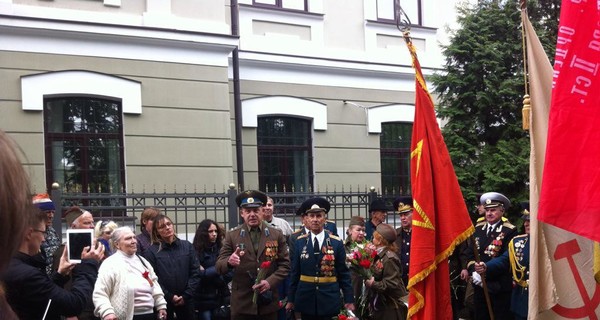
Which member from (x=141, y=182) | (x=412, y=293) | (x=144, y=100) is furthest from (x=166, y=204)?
(x=412, y=293)

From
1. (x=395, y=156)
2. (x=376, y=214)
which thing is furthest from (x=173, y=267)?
(x=395, y=156)

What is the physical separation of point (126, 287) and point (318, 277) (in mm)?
2530

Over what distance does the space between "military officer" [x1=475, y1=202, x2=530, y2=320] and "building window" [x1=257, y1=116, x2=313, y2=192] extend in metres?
5.64

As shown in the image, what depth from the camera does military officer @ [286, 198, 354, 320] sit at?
8.54 metres

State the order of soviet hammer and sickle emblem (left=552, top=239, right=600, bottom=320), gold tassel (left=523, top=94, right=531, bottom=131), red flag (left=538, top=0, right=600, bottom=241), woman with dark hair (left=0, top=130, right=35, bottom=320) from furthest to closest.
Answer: gold tassel (left=523, top=94, right=531, bottom=131) → soviet hammer and sickle emblem (left=552, top=239, right=600, bottom=320) → red flag (left=538, top=0, right=600, bottom=241) → woman with dark hair (left=0, top=130, right=35, bottom=320)

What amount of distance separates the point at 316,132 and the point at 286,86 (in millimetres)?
1076

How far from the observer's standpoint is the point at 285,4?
46.4 feet

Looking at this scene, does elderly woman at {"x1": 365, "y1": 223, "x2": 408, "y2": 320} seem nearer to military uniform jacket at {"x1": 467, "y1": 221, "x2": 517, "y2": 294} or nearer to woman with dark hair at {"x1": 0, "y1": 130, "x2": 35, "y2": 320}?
military uniform jacket at {"x1": 467, "y1": 221, "x2": 517, "y2": 294}

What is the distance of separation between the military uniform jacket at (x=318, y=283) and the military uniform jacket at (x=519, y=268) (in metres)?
1.71

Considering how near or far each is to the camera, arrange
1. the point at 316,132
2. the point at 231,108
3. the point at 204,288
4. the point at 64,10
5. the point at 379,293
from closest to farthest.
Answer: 1. the point at 379,293
2. the point at 204,288
3. the point at 64,10
4. the point at 231,108
5. the point at 316,132

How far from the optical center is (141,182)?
39.3 feet

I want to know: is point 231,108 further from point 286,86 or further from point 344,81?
point 344,81

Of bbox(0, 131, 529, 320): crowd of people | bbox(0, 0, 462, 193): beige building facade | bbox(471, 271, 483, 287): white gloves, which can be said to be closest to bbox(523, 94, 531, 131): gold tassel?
bbox(0, 131, 529, 320): crowd of people

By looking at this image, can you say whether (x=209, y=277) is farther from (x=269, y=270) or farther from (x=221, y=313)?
(x=269, y=270)
